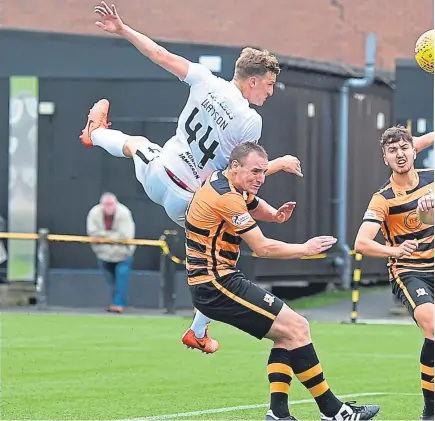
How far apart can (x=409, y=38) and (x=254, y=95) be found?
26.5 meters

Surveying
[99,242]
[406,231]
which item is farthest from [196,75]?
[99,242]

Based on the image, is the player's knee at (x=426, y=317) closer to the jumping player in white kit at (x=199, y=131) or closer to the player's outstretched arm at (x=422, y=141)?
the jumping player in white kit at (x=199, y=131)

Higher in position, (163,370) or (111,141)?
(111,141)

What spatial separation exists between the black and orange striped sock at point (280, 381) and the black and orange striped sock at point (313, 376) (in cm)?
6

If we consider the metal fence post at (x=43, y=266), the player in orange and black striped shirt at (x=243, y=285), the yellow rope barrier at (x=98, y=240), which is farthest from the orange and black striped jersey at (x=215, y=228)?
the metal fence post at (x=43, y=266)

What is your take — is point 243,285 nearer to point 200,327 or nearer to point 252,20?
point 200,327

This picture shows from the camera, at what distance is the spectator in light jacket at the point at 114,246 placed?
21312 mm

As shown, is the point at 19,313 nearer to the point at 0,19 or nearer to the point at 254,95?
the point at 254,95

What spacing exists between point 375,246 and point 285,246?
1001mm

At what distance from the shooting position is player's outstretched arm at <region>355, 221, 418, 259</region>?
971 cm

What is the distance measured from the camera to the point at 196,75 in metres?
10.4

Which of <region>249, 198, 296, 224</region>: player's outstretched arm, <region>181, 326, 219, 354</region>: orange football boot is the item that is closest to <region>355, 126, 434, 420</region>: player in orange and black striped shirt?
<region>249, 198, 296, 224</region>: player's outstretched arm

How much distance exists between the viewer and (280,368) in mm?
9492

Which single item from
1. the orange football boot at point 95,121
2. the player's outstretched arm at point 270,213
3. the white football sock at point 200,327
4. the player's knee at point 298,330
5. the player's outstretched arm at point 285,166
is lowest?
the white football sock at point 200,327
